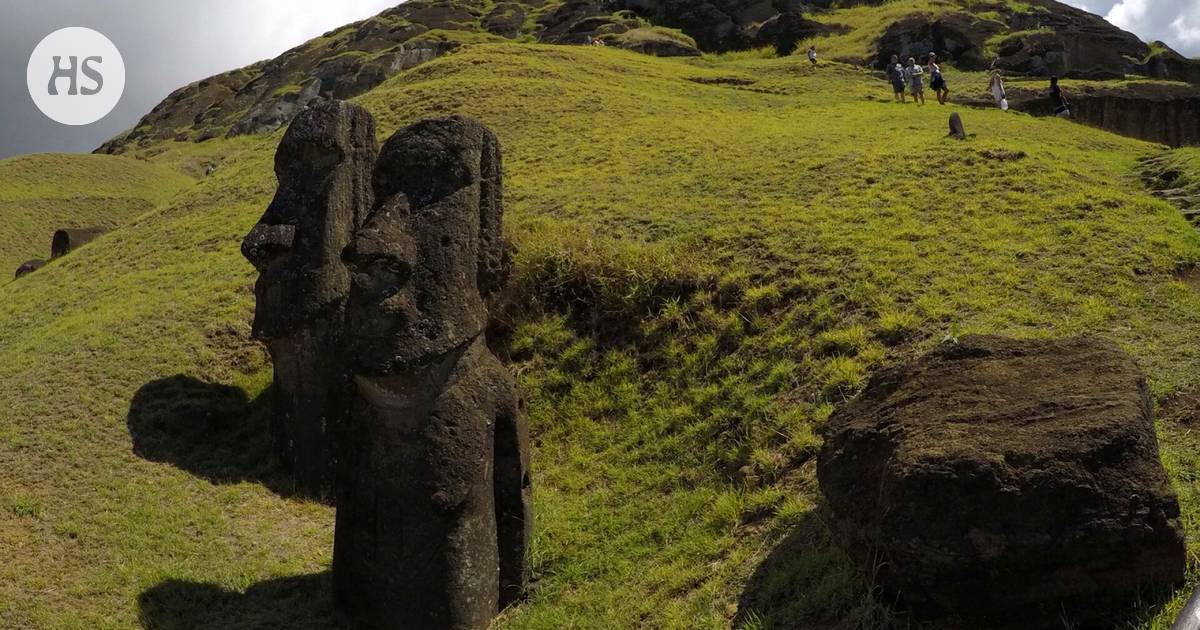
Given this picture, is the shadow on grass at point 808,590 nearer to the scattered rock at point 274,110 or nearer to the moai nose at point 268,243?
the moai nose at point 268,243

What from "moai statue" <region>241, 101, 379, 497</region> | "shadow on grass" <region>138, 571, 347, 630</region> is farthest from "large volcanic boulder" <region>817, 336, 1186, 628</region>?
"moai statue" <region>241, 101, 379, 497</region>

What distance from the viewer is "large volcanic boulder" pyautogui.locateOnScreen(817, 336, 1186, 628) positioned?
16.3 ft

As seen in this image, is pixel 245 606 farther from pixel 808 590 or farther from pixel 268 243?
pixel 808 590

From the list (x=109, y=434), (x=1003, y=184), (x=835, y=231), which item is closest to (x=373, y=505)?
(x=109, y=434)

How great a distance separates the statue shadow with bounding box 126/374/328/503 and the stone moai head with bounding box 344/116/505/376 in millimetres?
3567

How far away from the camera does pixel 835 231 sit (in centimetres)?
1224

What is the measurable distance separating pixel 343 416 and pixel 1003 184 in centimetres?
951

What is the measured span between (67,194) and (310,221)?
1123 inches

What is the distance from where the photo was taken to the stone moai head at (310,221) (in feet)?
31.0

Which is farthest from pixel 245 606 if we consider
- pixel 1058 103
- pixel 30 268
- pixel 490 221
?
pixel 1058 103

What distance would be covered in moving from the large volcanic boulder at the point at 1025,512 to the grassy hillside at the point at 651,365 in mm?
323

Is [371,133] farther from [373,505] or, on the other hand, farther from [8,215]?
[8,215]

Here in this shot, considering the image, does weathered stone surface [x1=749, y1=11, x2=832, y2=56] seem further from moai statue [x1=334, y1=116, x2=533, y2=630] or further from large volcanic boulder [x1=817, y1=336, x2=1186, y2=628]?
large volcanic boulder [x1=817, y1=336, x2=1186, y2=628]

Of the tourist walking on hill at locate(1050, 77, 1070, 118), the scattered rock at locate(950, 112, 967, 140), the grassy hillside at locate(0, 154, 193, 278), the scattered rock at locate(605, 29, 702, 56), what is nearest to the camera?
the scattered rock at locate(950, 112, 967, 140)
